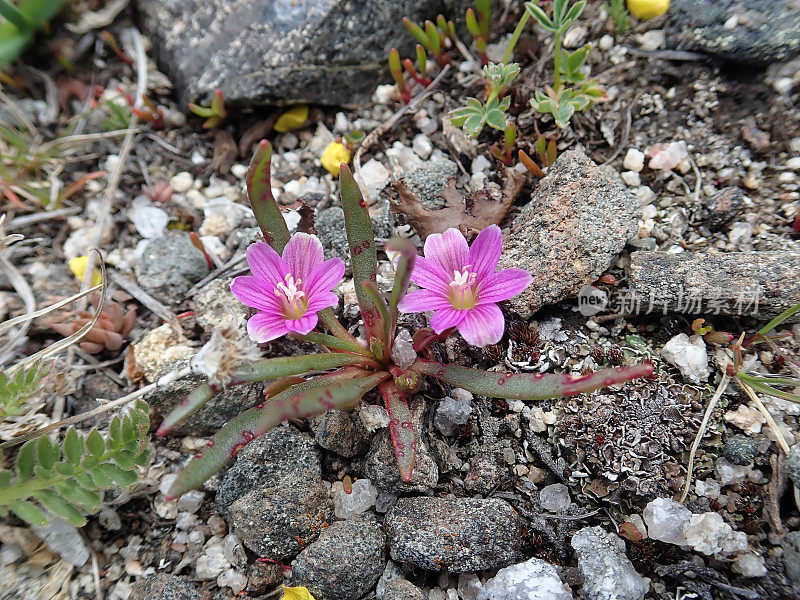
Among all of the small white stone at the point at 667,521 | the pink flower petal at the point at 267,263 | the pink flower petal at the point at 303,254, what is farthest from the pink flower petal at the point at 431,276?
the small white stone at the point at 667,521

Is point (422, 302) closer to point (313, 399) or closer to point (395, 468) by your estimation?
point (313, 399)

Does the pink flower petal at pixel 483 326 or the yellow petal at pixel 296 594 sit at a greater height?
the pink flower petal at pixel 483 326

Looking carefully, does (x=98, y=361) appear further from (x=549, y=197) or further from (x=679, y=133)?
(x=679, y=133)

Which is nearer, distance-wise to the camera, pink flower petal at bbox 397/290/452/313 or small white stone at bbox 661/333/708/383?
pink flower petal at bbox 397/290/452/313

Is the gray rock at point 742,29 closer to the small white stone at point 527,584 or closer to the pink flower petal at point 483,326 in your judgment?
the pink flower petal at point 483,326

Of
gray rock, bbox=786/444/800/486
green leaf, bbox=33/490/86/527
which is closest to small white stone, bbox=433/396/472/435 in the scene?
gray rock, bbox=786/444/800/486

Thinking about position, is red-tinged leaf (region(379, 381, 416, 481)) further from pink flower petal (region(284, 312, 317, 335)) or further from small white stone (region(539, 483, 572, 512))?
small white stone (region(539, 483, 572, 512))

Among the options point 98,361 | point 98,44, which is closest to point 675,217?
point 98,361
